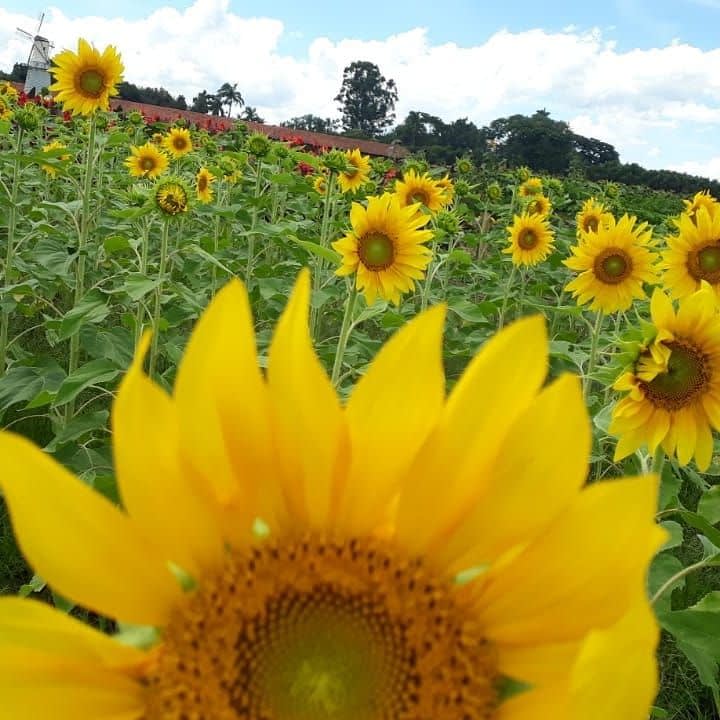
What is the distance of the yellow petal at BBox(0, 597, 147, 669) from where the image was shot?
0.59m

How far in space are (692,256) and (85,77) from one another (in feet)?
12.1

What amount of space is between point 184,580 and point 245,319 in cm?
22

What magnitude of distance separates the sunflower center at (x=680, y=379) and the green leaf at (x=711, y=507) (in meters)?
0.23

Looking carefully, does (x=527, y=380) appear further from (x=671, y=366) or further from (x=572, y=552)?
(x=671, y=366)

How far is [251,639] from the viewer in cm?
63

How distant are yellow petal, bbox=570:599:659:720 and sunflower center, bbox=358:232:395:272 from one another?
297 centimetres

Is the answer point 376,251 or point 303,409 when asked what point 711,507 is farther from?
point 376,251

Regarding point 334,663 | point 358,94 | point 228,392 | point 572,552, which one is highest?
point 358,94

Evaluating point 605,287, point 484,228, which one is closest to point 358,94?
point 484,228

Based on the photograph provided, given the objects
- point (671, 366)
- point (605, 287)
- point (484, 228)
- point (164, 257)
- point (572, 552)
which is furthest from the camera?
point (484, 228)

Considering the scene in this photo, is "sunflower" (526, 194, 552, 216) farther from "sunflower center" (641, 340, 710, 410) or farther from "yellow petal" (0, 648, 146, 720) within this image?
"yellow petal" (0, 648, 146, 720)

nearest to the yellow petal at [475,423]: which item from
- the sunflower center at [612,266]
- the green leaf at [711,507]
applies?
the green leaf at [711,507]

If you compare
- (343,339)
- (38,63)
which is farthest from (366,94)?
(343,339)

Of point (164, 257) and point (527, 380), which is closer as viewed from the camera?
point (527, 380)
